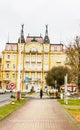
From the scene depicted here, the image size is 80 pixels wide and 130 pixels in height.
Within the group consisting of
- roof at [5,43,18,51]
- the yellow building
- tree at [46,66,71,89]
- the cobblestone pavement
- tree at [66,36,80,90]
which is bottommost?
the cobblestone pavement

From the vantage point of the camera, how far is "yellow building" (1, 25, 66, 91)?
171875 mm

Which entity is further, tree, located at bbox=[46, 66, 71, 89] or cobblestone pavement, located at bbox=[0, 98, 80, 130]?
tree, located at bbox=[46, 66, 71, 89]

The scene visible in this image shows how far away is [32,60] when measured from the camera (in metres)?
178

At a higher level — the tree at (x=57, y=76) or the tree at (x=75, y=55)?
the tree at (x=57, y=76)

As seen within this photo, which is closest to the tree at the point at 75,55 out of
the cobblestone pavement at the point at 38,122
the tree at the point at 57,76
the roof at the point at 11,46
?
the cobblestone pavement at the point at 38,122

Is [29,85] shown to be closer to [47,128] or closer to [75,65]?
A: [75,65]

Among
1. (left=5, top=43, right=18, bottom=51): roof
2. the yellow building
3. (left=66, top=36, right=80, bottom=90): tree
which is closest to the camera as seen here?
(left=66, top=36, right=80, bottom=90): tree

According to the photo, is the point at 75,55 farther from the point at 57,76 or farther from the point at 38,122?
the point at 57,76

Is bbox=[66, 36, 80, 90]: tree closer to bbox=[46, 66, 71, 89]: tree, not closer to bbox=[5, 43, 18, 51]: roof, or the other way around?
bbox=[46, 66, 71, 89]: tree

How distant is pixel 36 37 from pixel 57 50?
32.3ft

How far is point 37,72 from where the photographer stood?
176875 mm

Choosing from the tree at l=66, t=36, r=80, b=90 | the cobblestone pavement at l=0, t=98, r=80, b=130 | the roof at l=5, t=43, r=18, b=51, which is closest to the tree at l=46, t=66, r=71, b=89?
the roof at l=5, t=43, r=18, b=51

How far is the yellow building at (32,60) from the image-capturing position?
172m

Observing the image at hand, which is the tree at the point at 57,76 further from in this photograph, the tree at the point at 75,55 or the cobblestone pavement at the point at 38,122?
the cobblestone pavement at the point at 38,122
